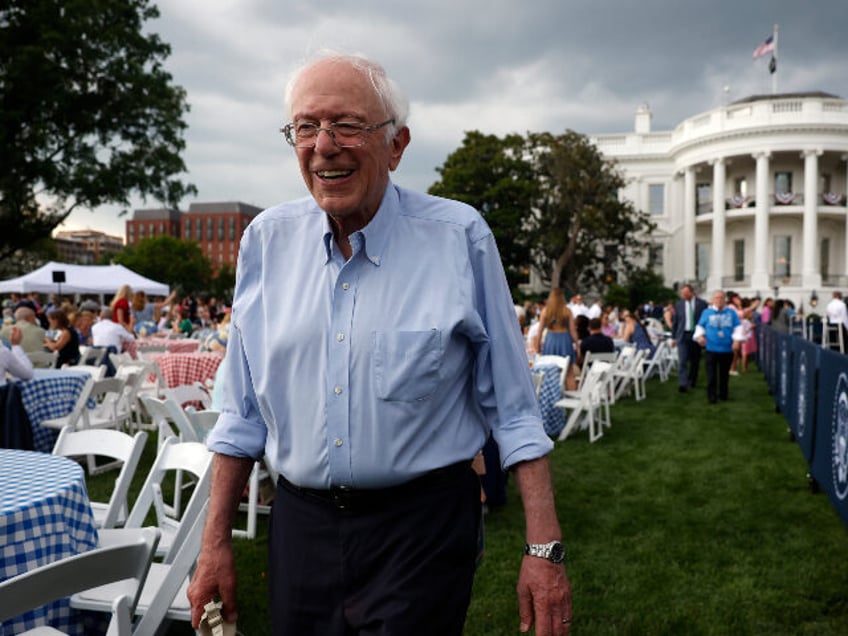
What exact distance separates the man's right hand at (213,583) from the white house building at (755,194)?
44.6 m

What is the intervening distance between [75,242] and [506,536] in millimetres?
217313

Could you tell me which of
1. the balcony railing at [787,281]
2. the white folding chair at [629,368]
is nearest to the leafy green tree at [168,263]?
the balcony railing at [787,281]

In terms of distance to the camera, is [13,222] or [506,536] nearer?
[506,536]

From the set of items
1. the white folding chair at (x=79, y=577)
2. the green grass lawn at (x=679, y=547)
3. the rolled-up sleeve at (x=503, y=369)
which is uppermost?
the rolled-up sleeve at (x=503, y=369)

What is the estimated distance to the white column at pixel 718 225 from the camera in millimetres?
46125

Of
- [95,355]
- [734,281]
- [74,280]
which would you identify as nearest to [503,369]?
[95,355]

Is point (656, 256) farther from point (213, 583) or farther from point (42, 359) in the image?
point (213, 583)

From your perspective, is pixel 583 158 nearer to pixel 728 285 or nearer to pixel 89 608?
pixel 728 285

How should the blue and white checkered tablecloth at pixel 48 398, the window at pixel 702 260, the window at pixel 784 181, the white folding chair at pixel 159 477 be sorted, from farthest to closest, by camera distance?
the window at pixel 702 260, the window at pixel 784 181, the blue and white checkered tablecloth at pixel 48 398, the white folding chair at pixel 159 477

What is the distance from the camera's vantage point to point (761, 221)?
44.8 meters

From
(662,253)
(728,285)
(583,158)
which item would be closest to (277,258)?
(583,158)

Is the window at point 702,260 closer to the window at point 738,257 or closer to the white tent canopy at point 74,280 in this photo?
the window at point 738,257

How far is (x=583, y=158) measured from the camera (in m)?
39.1

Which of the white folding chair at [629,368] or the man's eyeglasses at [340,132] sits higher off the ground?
the man's eyeglasses at [340,132]
